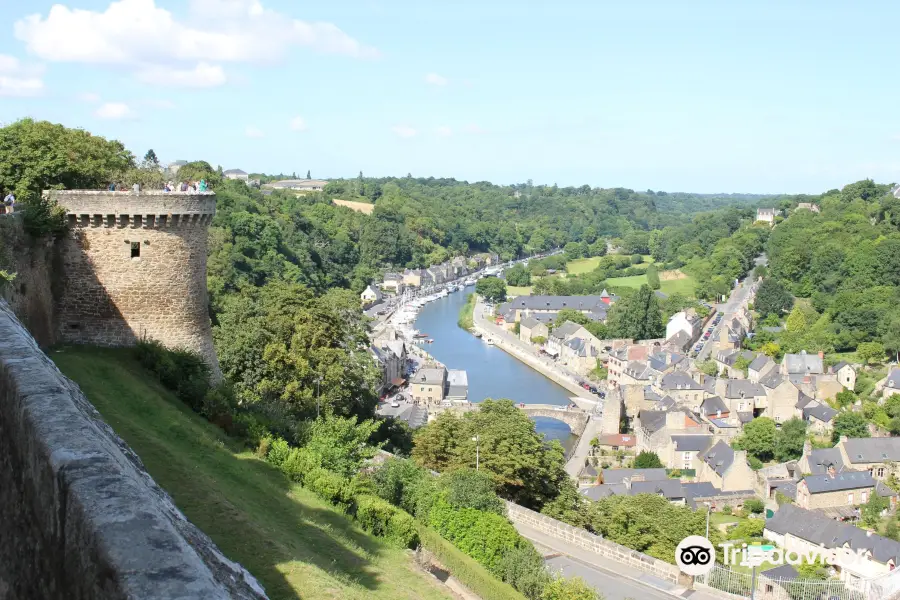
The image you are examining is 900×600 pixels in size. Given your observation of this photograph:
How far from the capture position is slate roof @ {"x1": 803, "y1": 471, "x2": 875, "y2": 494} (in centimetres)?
3934

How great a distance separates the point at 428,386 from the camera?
5628 cm

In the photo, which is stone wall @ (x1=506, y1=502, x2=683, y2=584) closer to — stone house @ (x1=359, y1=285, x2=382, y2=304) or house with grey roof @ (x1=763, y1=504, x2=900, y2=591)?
house with grey roof @ (x1=763, y1=504, x2=900, y2=591)

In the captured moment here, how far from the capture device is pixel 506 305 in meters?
93.9

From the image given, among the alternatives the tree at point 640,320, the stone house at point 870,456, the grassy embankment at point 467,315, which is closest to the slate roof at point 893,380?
the stone house at point 870,456

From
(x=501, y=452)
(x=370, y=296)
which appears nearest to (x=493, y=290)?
(x=370, y=296)

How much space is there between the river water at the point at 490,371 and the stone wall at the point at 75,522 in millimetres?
45108

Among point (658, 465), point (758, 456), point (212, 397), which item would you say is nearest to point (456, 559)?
point (212, 397)

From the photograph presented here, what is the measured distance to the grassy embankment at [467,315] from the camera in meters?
87.5

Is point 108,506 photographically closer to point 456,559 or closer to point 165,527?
point 165,527

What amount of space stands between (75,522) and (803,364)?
64.5 meters

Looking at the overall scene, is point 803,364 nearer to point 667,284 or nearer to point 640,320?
point 640,320

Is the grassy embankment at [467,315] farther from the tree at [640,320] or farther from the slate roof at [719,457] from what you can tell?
the slate roof at [719,457]

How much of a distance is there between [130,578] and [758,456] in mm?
50481

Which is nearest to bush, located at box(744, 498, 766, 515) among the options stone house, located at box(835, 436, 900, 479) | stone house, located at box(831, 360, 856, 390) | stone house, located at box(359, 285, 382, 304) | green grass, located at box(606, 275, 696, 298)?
stone house, located at box(835, 436, 900, 479)
